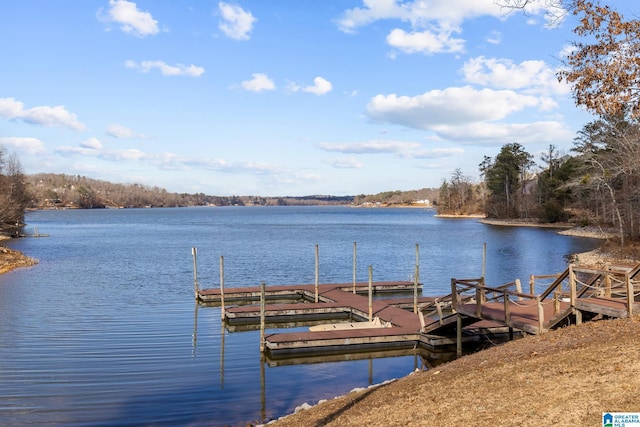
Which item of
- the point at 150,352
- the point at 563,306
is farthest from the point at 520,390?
the point at 150,352

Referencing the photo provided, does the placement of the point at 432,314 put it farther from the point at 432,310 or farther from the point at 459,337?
the point at 459,337

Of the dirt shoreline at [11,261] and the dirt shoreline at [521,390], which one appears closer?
the dirt shoreline at [521,390]

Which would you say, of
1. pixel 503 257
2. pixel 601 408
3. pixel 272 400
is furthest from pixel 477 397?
pixel 503 257

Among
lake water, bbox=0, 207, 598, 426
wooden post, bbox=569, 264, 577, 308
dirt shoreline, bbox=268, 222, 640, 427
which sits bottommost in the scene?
lake water, bbox=0, 207, 598, 426

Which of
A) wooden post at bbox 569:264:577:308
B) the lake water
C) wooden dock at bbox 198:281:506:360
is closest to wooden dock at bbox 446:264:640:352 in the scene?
wooden post at bbox 569:264:577:308

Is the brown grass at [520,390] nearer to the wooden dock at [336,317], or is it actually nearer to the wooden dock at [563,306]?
the wooden dock at [563,306]

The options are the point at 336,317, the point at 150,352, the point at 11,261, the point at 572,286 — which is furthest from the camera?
the point at 11,261

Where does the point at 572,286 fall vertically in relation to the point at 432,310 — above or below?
above

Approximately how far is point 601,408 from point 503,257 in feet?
158

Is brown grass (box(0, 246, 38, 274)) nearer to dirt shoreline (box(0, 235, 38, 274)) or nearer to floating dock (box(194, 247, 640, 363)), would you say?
dirt shoreline (box(0, 235, 38, 274))

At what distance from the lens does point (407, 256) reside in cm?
5684

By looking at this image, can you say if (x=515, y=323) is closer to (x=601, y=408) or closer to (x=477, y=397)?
(x=477, y=397)

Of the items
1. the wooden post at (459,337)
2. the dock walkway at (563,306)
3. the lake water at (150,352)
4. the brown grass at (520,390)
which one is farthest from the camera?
the wooden post at (459,337)

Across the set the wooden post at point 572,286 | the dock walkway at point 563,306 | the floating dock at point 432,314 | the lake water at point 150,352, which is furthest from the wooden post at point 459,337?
the wooden post at point 572,286
